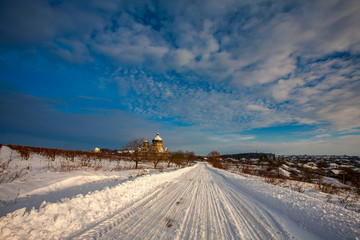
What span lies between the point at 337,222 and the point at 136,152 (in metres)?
24.0

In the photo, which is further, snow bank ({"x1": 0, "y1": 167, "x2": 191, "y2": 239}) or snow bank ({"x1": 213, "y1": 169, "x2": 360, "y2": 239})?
snow bank ({"x1": 213, "y1": 169, "x2": 360, "y2": 239})

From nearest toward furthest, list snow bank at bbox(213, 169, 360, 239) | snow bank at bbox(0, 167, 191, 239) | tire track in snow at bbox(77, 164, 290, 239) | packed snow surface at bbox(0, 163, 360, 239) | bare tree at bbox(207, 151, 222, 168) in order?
1. snow bank at bbox(0, 167, 191, 239)
2. packed snow surface at bbox(0, 163, 360, 239)
3. tire track in snow at bbox(77, 164, 290, 239)
4. snow bank at bbox(213, 169, 360, 239)
5. bare tree at bbox(207, 151, 222, 168)

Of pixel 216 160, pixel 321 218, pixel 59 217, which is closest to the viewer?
pixel 59 217

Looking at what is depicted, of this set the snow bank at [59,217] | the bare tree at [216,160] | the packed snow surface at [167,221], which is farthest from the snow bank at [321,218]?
the bare tree at [216,160]

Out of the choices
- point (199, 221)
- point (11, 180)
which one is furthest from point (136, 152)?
point (199, 221)

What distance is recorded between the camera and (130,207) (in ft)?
15.8

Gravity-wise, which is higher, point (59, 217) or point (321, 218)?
point (59, 217)

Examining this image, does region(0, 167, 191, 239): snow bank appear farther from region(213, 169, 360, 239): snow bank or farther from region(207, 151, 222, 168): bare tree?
region(207, 151, 222, 168): bare tree

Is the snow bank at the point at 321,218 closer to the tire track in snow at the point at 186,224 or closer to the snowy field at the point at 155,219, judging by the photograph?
the snowy field at the point at 155,219

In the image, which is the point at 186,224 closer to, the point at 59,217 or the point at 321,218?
the point at 59,217

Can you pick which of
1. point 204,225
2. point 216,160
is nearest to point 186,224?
point 204,225

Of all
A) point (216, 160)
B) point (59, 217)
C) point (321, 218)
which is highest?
point (59, 217)

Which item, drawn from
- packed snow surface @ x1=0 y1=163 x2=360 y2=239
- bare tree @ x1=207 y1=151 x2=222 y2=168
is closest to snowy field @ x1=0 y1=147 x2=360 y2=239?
packed snow surface @ x1=0 y1=163 x2=360 y2=239

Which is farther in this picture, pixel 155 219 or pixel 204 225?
pixel 155 219
